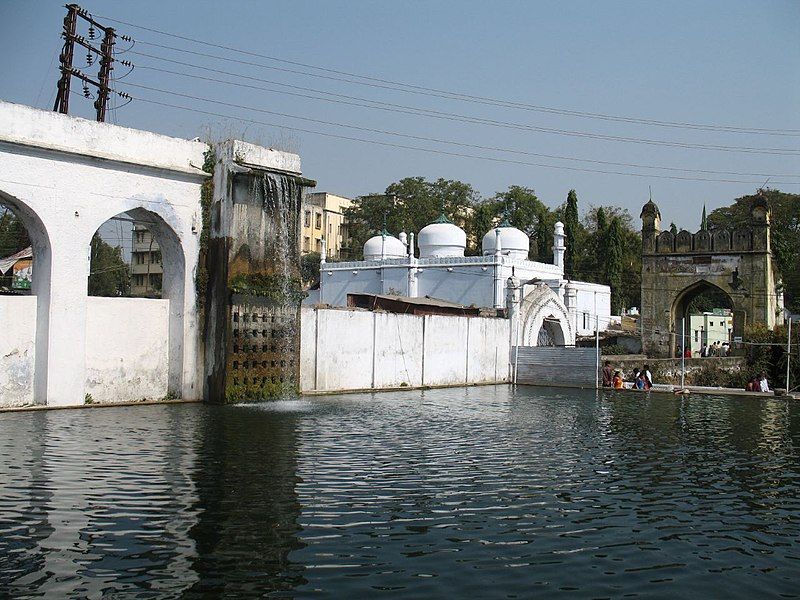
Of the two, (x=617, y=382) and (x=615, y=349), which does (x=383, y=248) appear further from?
(x=617, y=382)

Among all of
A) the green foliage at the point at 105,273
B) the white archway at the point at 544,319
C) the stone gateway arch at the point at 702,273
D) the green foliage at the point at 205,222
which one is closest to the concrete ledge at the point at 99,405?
the green foliage at the point at 205,222

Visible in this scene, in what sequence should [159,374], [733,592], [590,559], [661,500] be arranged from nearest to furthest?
1. [733,592]
2. [590,559]
3. [661,500]
4. [159,374]

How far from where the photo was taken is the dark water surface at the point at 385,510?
6598 mm

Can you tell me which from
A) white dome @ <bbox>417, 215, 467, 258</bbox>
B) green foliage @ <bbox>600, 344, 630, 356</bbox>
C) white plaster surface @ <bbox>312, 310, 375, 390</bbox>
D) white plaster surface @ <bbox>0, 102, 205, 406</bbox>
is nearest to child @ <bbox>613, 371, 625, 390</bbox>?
white plaster surface @ <bbox>312, 310, 375, 390</bbox>

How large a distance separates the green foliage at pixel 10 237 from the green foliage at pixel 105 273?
4259 millimetres

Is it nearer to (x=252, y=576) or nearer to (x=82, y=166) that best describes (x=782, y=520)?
(x=252, y=576)

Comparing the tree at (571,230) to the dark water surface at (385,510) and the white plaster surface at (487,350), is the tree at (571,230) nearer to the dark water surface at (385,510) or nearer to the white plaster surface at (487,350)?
the white plaster surface at (487,350)

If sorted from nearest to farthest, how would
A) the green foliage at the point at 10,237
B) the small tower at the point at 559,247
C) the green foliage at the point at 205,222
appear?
the green foliage at the point at 205,222, the small tower at the point at 559,247, the green foliage at the point at 10,237

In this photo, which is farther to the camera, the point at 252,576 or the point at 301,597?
the point at 252,576

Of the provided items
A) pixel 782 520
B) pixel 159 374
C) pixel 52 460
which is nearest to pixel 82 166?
pixel 159 374

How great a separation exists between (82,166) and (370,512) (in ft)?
41.0

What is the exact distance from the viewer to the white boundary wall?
23.1 meters

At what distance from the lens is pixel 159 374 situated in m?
19.7

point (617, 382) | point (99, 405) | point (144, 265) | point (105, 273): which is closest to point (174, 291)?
point (99, 405)
